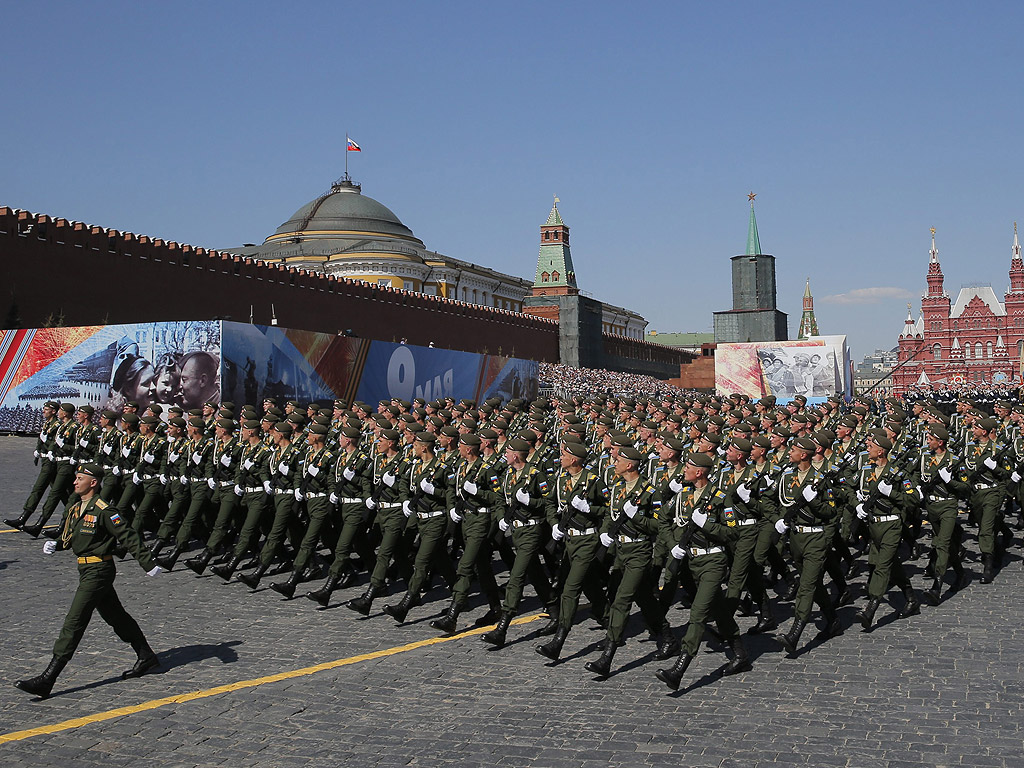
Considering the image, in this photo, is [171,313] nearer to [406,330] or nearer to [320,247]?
[406,330]

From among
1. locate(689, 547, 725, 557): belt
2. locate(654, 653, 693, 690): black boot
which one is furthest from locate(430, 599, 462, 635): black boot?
locate(689, 547, 725, 557): belt

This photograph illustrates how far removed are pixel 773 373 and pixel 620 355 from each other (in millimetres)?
39181

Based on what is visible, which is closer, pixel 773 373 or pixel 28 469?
pixel 28 469

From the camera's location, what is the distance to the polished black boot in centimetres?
921

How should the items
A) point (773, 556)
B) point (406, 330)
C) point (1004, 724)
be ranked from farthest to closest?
point (406, 330) < point (773, 556) < point (1004, 724)

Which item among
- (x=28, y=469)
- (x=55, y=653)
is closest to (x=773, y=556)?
(x=55, y=653)

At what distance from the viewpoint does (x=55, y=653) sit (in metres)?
6.59

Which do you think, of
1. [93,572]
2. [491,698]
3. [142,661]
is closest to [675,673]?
[491,698]

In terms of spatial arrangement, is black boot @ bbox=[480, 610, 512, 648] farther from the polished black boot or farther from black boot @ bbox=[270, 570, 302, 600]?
the polished black boot

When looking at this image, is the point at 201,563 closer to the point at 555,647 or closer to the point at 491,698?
the point at 555,647

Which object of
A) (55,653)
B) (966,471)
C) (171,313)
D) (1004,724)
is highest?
(171,313)

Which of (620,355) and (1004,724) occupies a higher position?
(620,355)

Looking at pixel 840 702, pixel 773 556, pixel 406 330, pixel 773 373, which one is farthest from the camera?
pixel 406 330

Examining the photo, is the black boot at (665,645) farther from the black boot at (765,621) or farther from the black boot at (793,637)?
the black boot at (765,621)
